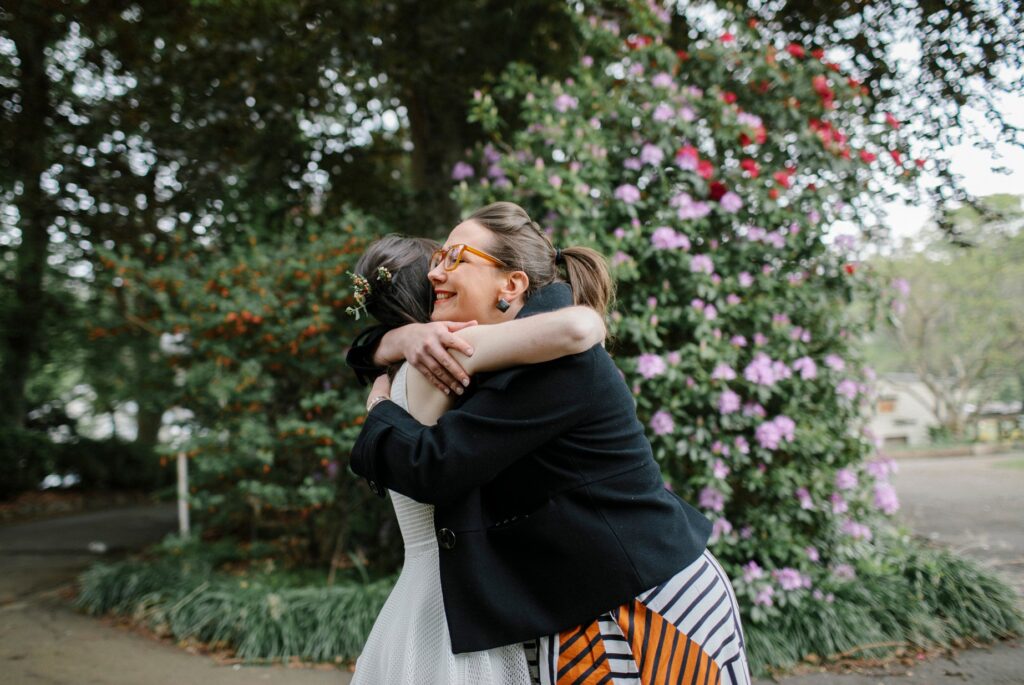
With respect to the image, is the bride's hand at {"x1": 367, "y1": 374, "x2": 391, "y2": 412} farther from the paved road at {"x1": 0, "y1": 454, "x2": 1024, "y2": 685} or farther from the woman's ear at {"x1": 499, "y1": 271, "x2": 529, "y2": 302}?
the paved road at {"x1": 0, "y1": 454, "x2": 1024, "y2": 685}

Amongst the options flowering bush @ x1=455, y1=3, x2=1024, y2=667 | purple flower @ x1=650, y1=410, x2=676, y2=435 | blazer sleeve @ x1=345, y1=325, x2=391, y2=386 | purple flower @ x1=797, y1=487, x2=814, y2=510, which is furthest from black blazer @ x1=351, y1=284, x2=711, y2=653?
purple flower @ x1=797, y1=487, x2=814, y2=510

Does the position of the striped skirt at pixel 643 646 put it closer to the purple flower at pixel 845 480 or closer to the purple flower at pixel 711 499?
the purple flower at pixel 711 499

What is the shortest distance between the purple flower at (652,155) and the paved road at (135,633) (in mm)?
2825

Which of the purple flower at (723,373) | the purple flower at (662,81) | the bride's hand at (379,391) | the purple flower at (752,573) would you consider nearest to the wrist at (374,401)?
the bride's hand at (379,391)

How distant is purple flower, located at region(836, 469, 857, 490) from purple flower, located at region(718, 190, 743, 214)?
1.62 m

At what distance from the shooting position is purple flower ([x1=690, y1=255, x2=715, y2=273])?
13.0 ft

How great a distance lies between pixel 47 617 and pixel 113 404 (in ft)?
31.4

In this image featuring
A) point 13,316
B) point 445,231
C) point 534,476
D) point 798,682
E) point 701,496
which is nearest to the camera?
point 534,476

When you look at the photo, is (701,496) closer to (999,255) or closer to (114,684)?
(114,684)

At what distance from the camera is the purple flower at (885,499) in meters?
4.33

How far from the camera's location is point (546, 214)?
4.15 metres

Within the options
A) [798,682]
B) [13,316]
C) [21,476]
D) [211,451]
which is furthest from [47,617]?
[21,476]

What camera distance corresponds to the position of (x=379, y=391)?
174 centimetres

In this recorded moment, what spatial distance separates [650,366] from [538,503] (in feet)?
7.88
